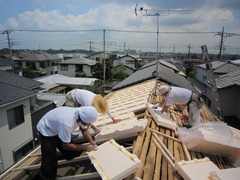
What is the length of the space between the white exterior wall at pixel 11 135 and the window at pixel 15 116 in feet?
0.63

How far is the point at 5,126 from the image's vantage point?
8617 mm

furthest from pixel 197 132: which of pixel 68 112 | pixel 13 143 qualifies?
pixel 13 143

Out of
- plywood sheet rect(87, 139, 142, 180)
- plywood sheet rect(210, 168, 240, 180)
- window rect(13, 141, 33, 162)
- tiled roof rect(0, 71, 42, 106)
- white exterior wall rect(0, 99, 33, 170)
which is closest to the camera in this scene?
plywood sheet rect(210, 168, 240, 180)

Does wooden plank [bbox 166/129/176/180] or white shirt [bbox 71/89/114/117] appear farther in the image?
white shirt [bbox 71/89/114/117]

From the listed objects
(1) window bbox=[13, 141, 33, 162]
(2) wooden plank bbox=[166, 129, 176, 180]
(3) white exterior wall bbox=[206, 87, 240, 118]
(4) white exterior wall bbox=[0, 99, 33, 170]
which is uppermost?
(2) wooden plank bbox=[166, 129, 176, 180]

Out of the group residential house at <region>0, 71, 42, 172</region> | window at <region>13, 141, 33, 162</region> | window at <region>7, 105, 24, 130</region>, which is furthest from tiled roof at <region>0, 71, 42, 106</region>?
window at <region>13, 141, 33, 162</region>

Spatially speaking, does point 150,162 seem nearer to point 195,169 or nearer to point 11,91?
point 195,169

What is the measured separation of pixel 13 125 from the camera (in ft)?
30.3

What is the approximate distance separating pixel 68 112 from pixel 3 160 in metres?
8.77

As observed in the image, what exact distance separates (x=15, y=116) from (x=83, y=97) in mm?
7713

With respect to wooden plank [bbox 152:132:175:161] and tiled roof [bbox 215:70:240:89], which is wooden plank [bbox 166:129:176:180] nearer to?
wooden plank [bbox 152:132:175:161]

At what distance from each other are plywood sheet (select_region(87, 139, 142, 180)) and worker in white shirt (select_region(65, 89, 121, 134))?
92 centimetres

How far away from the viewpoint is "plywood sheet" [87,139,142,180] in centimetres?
202

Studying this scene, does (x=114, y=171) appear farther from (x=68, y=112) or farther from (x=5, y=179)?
(x=5, y=179)
